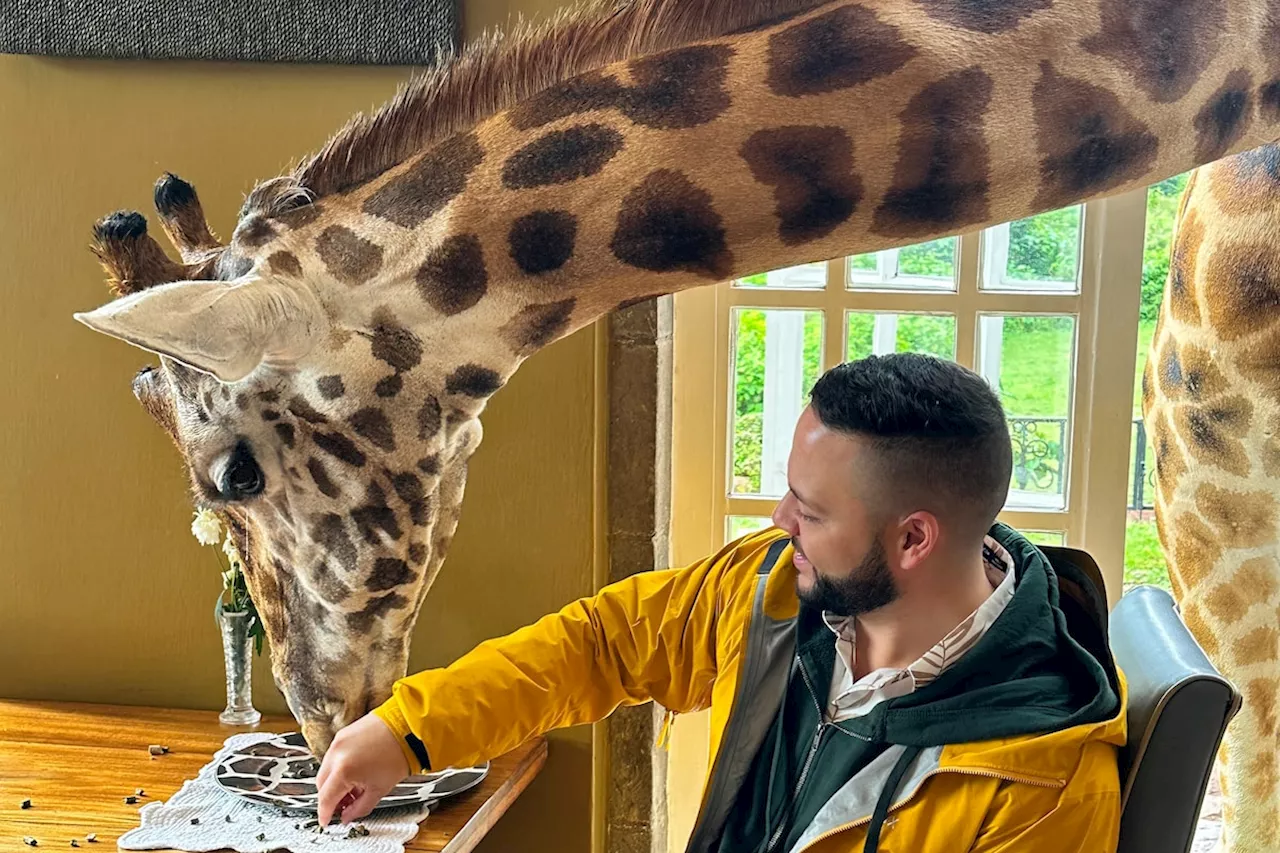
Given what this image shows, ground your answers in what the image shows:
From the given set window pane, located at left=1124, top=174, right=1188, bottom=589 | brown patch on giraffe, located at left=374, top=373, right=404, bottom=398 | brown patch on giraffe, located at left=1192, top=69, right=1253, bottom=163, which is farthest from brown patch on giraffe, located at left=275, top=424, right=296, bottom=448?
window pane, located at left=1124, top=174, right=1188, bottom=589

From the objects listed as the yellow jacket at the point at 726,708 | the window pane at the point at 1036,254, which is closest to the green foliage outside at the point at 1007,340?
the window pane at the point at 1036,254

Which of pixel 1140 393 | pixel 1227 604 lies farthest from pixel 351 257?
pixel 1140 393

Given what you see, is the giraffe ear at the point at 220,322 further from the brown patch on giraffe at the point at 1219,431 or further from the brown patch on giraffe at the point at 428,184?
the brown patch on giraffe at the point at 1219,431

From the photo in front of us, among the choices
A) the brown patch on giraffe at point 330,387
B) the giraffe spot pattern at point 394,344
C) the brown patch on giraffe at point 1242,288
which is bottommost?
the brown patch on giraffe at point 330,387

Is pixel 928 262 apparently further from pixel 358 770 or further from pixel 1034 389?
pixel 358 770

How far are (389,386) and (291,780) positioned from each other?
2.51ft

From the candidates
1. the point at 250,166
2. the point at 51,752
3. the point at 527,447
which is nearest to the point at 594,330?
the point at 527,447

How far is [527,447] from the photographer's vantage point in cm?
195

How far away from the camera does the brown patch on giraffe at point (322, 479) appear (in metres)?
1.27

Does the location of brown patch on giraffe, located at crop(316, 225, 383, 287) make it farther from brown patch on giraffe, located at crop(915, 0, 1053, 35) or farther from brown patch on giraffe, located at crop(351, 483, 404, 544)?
brown patch on giraffe, located at crop(915, 0, 1053, 35)

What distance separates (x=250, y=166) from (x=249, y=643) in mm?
759

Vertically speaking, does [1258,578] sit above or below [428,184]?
below

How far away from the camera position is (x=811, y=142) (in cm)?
113

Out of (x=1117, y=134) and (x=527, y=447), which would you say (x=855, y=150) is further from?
(x=527, y=447)
